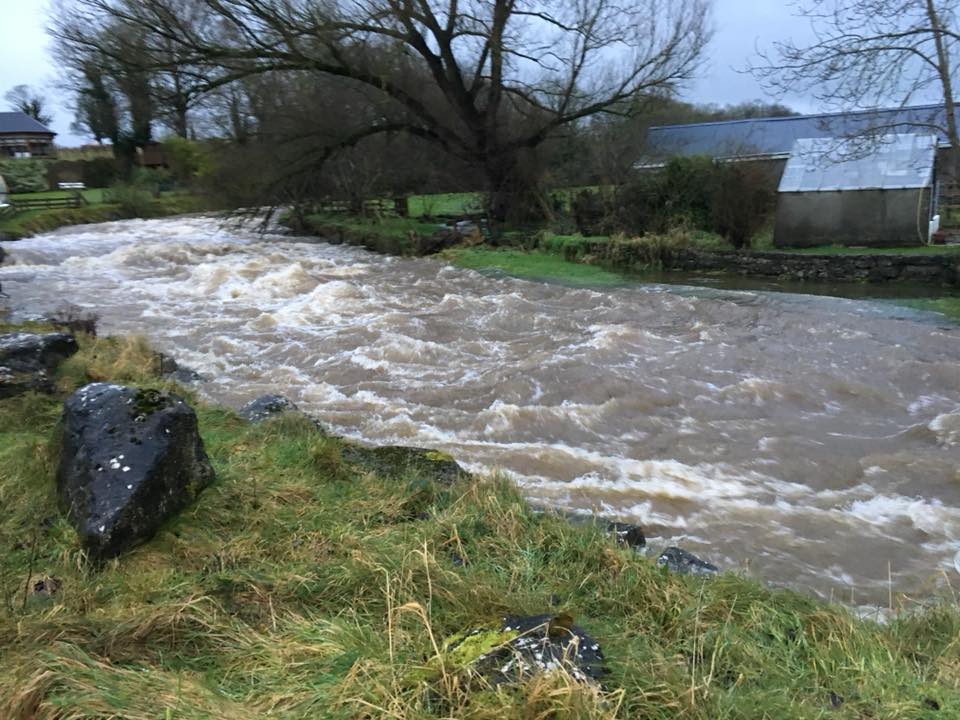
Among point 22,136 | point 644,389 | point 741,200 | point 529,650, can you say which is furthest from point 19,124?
point 529,650

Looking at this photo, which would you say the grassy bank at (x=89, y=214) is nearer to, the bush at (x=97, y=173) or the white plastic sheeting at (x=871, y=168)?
the bush at (x=97, y=173)

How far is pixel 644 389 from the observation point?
956cm

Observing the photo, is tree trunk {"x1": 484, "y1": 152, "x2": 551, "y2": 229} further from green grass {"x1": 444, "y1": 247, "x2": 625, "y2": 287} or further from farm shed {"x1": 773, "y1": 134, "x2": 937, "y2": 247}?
farm shed {"x1": 773, "y1": 134, "x2": 937, "y2": 247}

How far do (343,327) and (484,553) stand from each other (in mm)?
9870

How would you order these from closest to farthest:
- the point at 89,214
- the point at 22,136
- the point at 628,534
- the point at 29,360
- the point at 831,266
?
the point at 628,534
the point at 29,360
the point at 831,266
the point at 89,214
the point at 22,136

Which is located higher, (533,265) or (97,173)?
(97,173)

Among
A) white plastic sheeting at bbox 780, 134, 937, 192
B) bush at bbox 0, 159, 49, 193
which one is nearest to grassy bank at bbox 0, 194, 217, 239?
bush at bbox 0, 159, 49, 193

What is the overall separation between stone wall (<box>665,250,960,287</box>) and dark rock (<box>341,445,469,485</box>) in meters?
14.3

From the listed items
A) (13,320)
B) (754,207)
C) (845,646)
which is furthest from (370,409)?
(754,207)

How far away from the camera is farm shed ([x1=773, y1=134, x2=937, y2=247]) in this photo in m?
18.4

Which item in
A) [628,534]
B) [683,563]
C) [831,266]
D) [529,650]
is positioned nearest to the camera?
[529,650]

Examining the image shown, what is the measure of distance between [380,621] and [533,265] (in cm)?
1761

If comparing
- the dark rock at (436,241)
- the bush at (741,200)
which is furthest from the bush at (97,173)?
the bush at (741,200)

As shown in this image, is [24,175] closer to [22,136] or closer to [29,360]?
[22,136]
